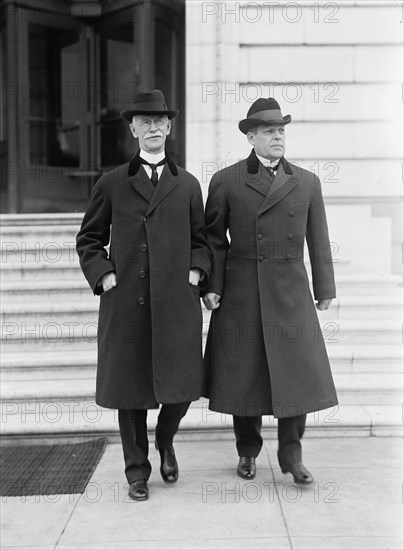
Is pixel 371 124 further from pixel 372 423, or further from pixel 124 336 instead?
pixel 124 336

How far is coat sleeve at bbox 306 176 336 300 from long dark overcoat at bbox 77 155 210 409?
0.67 metres

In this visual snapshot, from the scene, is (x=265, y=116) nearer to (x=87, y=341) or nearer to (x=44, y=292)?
(x=87, y=341)

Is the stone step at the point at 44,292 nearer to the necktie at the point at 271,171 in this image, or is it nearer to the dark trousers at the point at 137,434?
the dark trousers at the point at 137,434

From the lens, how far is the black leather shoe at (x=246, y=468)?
4320mm

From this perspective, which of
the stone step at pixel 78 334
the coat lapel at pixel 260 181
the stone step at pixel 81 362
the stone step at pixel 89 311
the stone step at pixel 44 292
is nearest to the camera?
the coat lapel at pixel 260 181

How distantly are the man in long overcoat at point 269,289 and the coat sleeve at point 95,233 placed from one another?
0.62 meters

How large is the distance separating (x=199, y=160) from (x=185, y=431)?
2.79 meters

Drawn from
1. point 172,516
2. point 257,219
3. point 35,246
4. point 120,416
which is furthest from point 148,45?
point 172,516

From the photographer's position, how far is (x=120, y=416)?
4.12 meters

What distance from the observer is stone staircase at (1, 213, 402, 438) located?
17.0 feet

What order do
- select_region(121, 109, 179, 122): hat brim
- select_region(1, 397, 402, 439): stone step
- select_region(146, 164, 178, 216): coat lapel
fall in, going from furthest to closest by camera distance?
select_region(1, 397, 402, 439): stone step
select_region(146, 164, 178, 216): coat lapel
select_region(121, 109, 179, 122): hat brim

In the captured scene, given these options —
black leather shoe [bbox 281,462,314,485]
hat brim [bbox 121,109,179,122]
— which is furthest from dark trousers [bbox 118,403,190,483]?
hat brim [bbox 121,109,179,122]

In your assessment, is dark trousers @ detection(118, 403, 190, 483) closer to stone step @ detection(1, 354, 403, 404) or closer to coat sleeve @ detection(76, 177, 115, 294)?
coat sleeve @ detection(76, 177, 115, 294)

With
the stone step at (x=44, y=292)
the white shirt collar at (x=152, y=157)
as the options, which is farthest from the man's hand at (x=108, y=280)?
the stone step at (x=44, y=292)
